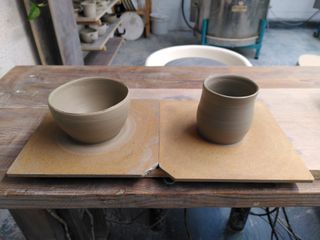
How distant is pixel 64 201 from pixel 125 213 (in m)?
0.80

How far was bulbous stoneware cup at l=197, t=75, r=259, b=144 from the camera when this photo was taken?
0.43 meters

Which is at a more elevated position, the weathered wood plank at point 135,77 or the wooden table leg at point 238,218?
the weathered wood plank at point 135,77

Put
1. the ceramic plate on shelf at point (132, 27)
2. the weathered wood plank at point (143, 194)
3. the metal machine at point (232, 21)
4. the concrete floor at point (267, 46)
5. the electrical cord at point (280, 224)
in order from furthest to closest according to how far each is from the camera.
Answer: the ceramic plate on shelf at point (132, 27)
the concrete floor at point (267, 46)
the metal machine at point (232, 21)
the electrical cord at point (280, 224)
the weathered wood plank at point (143, 194)

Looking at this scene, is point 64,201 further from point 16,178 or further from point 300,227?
point 300,227

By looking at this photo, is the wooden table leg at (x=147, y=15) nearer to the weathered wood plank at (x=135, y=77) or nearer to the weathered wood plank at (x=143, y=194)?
the weathered wood plank at (x=135, y=77)

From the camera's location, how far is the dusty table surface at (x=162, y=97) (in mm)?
415

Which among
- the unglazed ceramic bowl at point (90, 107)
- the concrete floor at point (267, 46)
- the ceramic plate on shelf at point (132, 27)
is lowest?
the concrete floor at point (267, 46)

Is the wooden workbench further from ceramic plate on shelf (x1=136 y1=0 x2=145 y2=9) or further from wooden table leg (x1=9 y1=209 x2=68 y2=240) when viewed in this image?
ceramic plate on shelf (x1=136 y1=0 x2=145 y2=9)

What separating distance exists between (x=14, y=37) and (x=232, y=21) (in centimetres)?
200

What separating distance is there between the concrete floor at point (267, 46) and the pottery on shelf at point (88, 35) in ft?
1.71

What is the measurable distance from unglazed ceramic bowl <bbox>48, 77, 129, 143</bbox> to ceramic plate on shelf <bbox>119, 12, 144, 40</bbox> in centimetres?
302

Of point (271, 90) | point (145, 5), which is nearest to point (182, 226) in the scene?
point (271, 90)

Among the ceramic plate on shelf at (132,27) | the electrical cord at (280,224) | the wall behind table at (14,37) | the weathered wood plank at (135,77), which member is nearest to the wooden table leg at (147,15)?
the ceramic plate on shelf at (132,27)

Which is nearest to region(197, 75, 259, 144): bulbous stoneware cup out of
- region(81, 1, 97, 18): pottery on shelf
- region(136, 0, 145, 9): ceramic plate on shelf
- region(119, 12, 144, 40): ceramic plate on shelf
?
region(81, 1, 97, 18): pottery on shelf
